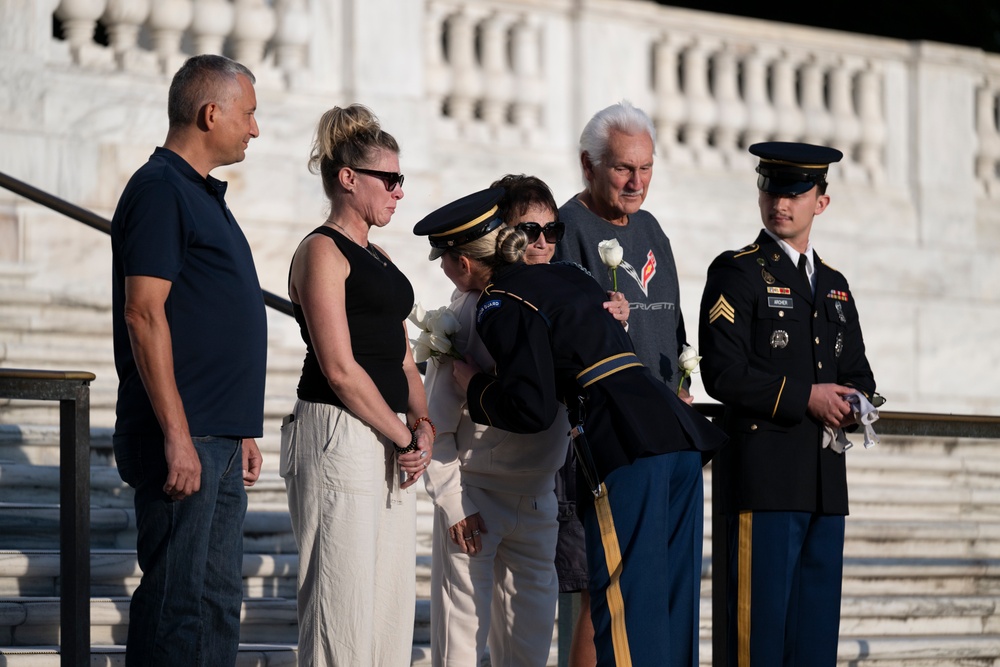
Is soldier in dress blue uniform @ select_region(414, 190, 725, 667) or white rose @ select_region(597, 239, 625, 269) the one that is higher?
white rose @ select_region(597, 239, 625, 269)

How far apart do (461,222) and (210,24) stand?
468 centimetres

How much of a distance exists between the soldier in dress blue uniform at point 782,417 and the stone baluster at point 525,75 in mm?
4991

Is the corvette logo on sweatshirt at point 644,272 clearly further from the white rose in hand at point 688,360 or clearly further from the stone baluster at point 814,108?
the stone baluster at point 814,108

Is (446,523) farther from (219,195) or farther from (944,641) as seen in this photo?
(944,641)

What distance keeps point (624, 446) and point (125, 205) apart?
153 centimetres

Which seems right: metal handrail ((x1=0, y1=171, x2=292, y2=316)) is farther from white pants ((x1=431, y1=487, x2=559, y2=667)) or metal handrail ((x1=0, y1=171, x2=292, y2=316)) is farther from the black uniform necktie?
the black uniform necktie

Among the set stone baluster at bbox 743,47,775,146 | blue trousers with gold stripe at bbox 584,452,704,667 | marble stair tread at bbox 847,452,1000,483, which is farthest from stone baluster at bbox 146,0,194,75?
blue trousers with gold stripe at bbox 584,452,704,667

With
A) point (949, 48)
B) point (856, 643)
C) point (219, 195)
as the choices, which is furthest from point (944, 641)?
point (949, 48)

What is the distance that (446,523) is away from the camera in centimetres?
499

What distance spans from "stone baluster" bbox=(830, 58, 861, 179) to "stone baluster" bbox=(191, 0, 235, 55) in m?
4.45

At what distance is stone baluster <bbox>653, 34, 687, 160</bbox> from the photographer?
35.7ft

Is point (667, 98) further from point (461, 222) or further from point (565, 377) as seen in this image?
point (565, 377)

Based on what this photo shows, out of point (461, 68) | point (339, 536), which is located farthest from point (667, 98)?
point (339, 536)

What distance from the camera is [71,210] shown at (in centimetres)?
719
